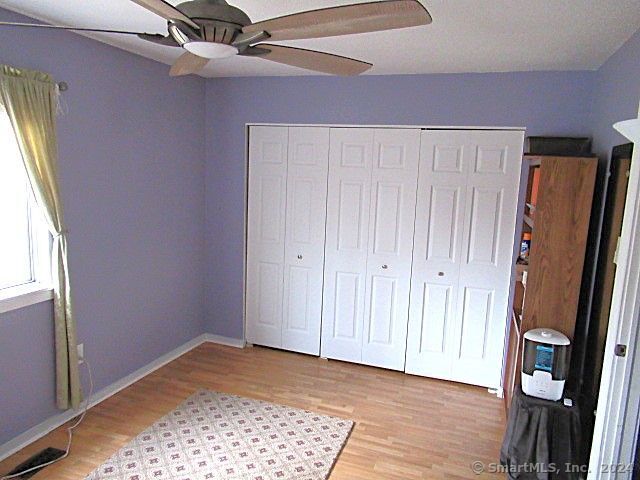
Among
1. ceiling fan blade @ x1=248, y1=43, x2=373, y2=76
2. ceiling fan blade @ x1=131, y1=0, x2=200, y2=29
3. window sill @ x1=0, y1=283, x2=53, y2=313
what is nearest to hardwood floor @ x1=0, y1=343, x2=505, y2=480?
window sill @ x1=0, y1=283, x2=53, y2=313

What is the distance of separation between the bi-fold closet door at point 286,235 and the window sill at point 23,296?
1.77 m

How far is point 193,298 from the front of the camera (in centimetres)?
421

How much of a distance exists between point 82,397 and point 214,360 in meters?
1.14

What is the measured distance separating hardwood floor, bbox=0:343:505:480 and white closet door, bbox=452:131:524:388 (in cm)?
25

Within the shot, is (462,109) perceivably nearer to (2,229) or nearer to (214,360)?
(214,360)

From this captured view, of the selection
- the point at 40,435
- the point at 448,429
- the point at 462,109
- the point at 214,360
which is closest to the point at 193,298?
the point at 214,360

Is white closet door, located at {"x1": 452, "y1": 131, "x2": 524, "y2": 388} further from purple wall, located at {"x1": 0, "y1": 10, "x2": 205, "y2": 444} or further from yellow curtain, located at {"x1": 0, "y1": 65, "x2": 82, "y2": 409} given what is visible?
yellow curtain, located at {"x1": 0, "y1": 65, "x2": 82, "y2": 409}

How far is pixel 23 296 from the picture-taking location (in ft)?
8.46

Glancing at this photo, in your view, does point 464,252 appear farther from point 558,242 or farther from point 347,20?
point 347,20

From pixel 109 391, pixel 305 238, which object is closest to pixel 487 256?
pixel 305 238

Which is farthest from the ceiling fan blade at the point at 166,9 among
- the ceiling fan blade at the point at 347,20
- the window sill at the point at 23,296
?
the window sill at the point at 23,296

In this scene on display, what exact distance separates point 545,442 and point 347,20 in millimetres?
2225

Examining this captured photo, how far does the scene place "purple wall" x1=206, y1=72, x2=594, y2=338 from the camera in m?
3.27

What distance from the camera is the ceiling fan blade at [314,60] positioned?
66.5 inches
